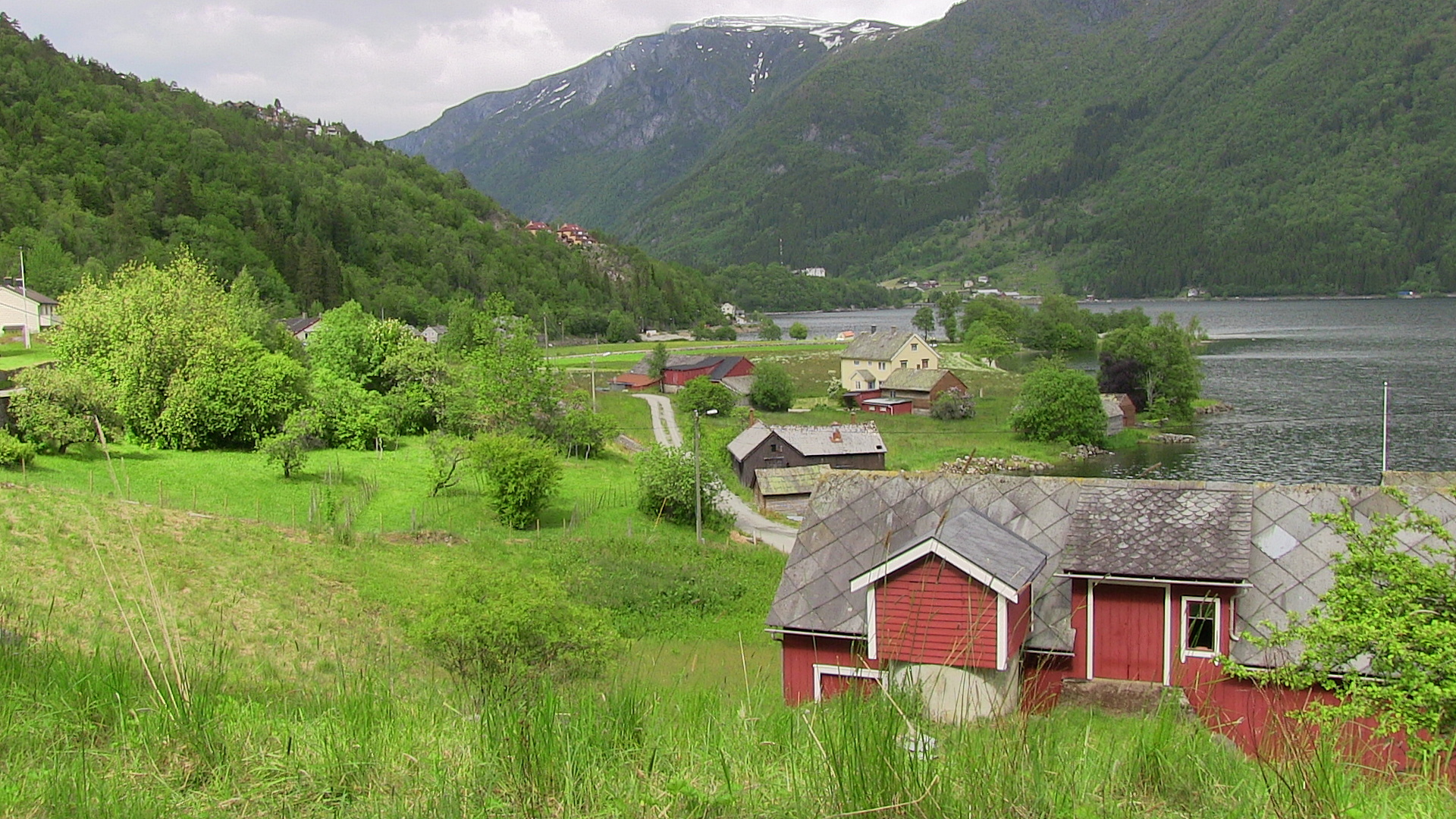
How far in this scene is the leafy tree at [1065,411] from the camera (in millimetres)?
54594

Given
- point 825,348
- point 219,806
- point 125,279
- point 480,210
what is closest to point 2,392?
point 125,279

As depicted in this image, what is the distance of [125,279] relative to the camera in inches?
1566

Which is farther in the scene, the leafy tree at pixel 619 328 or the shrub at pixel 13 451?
the leafy tree at pixel 619 328

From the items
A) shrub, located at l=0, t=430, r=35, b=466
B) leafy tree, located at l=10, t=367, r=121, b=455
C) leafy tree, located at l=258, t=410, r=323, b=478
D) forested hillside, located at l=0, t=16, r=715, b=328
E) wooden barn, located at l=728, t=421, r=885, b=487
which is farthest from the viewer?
forested hillside, located at l=0, t=16, r=715, b=328

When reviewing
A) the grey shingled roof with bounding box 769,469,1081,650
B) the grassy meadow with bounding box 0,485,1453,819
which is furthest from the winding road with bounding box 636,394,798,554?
the grassy meadow with bounding box 0,485,1453,819

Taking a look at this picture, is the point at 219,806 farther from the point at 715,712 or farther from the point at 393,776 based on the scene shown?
the point at 715,712

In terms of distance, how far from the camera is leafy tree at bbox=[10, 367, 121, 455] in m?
27.4

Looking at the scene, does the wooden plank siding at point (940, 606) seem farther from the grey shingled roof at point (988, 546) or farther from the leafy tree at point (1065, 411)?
the leafy tree at point (1065, 411)

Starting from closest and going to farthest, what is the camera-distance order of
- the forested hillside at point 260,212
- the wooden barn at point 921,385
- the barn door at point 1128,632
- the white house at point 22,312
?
1. the barn door at point 1128,632
2. the white house at point 22,312
3. the wooden barn at point 921,385
4. the forested hillside at point 260,212

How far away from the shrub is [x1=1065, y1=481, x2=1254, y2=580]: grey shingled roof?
25.3 metres

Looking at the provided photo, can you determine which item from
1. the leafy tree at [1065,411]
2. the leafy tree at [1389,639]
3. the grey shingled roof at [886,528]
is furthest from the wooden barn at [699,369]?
the leafy tree at [1389,639]

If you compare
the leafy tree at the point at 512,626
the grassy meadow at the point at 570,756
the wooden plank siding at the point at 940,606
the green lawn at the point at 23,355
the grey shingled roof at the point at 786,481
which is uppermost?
the green lawn at the point at 23,355

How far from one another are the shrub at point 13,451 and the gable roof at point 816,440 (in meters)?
24.6

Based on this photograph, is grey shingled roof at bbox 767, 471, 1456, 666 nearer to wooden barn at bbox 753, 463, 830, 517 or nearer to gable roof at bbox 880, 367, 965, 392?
wooden barn at bbox 753, 463, 830, 517
